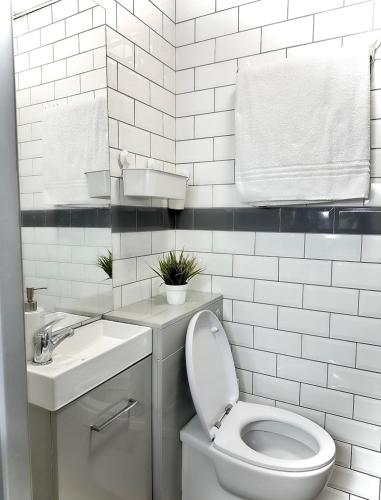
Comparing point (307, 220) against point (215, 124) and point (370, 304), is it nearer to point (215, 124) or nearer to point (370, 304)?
point (370, 304)

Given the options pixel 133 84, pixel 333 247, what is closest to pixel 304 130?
pixel 333 247

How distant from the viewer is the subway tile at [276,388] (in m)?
1.65

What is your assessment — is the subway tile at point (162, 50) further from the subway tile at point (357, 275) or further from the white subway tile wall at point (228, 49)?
the subway tile at point (357, 275)

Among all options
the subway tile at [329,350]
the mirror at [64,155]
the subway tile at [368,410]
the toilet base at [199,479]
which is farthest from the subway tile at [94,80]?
the subway tile at [368,410]

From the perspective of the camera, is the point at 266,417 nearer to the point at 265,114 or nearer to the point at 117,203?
the point at 117,203

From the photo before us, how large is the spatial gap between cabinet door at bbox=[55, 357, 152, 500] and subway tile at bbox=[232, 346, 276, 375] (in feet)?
1.88

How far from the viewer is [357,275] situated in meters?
1.49

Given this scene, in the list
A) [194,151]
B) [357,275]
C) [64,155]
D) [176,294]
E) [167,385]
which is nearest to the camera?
[64,155]

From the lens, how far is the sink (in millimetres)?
961

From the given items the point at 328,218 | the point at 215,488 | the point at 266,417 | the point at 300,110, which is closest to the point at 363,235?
the point at 328,218

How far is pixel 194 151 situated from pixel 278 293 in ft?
2.71

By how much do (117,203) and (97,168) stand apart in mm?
172

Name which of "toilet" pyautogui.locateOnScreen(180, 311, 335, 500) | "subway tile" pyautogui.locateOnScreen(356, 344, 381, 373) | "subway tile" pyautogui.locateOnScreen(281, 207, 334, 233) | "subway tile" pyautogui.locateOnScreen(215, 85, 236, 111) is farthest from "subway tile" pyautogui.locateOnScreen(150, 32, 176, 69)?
"subway tile" pyautogui.locateOnScreen(356, 344, 381, 373)

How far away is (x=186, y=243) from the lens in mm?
1855
